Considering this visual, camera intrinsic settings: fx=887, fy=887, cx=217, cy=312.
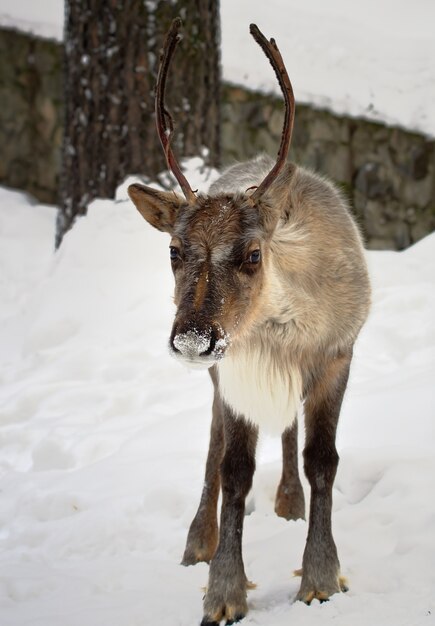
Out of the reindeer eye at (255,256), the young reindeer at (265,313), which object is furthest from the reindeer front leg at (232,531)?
the reindeer eye at (255,256)

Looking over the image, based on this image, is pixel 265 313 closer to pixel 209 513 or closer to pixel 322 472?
pixel 322 472

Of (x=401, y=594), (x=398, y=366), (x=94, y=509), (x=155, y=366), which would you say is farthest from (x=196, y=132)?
(x=401, y=594)

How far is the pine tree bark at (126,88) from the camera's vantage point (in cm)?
665

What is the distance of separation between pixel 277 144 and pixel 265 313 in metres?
6.33

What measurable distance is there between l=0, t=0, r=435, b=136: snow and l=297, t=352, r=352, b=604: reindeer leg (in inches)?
246

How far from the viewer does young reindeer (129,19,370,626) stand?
119 inches

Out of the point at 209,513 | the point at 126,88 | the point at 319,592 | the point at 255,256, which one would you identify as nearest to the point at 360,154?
the point at 126,88

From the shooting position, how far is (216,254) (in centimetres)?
301

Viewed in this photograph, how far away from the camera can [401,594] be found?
114 inches

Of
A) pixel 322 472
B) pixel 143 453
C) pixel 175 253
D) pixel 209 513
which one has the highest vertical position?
pixel 175 253

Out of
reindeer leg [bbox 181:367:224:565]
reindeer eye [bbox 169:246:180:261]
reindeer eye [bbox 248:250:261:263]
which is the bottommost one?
reindeer leg [bbox 181:367:224:565]

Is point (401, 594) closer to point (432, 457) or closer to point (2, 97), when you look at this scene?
point (432, 457)

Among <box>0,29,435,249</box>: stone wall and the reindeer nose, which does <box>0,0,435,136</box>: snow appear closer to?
<box>0,29,435,249</box>: stone wall

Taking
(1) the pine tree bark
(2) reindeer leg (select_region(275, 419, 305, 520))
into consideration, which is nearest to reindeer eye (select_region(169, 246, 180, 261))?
(2) reindeer leg (select_region(275, 419, 305, 520))
